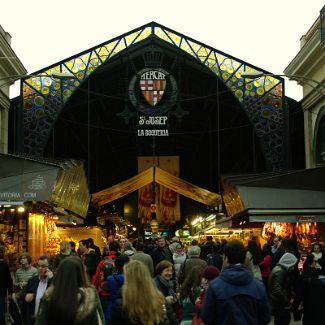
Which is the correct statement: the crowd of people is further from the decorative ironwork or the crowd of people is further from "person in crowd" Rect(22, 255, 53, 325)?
the decorative ironwork

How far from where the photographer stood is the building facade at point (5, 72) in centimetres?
2550

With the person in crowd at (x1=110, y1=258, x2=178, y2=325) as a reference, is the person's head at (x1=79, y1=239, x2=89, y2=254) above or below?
above

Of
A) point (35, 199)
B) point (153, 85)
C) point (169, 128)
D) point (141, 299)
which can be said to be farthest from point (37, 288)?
point (169, 128)

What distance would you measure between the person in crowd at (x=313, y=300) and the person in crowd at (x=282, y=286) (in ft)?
0.99

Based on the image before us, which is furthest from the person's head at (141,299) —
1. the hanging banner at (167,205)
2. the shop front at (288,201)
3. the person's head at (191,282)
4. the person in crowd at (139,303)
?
the hanging banner at (167,205)

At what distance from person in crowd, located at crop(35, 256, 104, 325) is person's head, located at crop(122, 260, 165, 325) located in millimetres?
500

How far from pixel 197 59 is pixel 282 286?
66.2ft

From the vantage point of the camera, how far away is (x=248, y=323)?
5.69m

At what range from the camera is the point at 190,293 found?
29.2 ft

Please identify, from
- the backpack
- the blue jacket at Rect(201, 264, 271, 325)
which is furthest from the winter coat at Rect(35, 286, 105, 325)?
the backpack

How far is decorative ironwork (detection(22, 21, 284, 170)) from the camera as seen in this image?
28.3m

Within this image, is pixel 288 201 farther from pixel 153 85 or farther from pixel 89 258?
pixel 153 85

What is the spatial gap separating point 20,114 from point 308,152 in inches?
448

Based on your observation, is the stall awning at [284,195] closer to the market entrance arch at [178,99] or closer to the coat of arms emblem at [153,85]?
the market entrance arch at [178,99]
